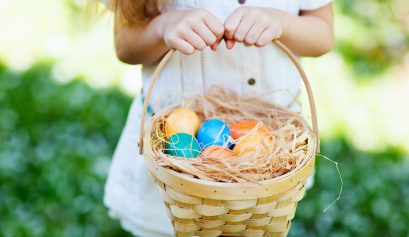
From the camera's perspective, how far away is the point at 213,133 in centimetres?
125

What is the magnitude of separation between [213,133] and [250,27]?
226 mm

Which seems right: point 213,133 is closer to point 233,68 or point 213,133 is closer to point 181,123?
point 181,123

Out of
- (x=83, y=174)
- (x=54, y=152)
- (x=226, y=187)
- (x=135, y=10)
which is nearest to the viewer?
(x=226, y=187)

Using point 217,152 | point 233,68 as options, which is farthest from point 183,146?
point 233,68

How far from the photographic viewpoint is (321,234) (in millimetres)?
2256

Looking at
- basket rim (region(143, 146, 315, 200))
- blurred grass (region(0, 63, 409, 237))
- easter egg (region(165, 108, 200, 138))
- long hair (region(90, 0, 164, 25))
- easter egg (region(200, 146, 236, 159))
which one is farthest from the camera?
blurred grass (region(0, 63, 409, 237))

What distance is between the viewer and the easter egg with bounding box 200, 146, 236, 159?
1.15m

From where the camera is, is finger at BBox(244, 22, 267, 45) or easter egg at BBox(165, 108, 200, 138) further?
easter egg at BBox(165, 108, 200, 138)

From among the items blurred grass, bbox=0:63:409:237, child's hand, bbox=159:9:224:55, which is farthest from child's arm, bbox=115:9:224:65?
blurred grass, bbox=0:63:409:237

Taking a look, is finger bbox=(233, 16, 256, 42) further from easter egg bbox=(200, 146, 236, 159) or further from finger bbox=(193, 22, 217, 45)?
easter egg bbox=(200, 146, 236, 159)

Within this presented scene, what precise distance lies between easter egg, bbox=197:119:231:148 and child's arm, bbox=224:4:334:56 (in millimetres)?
179

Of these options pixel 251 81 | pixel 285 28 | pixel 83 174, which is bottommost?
pixel 83 174

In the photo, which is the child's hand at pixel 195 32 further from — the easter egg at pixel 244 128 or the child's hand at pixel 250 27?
the easter egg at pixel 244 128

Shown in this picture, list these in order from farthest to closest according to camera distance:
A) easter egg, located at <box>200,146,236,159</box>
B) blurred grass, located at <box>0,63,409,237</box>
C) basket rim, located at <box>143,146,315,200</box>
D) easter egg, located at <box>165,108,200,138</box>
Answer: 1. blurred grass, located at <box>0,63,409,237</box>
2. easter egg, located at <box>165,108,200,138</box>
3. easter egg, located at <box>200,146,236,159</box>
4. basket rim, located at <box>143,146,315,200</box>
